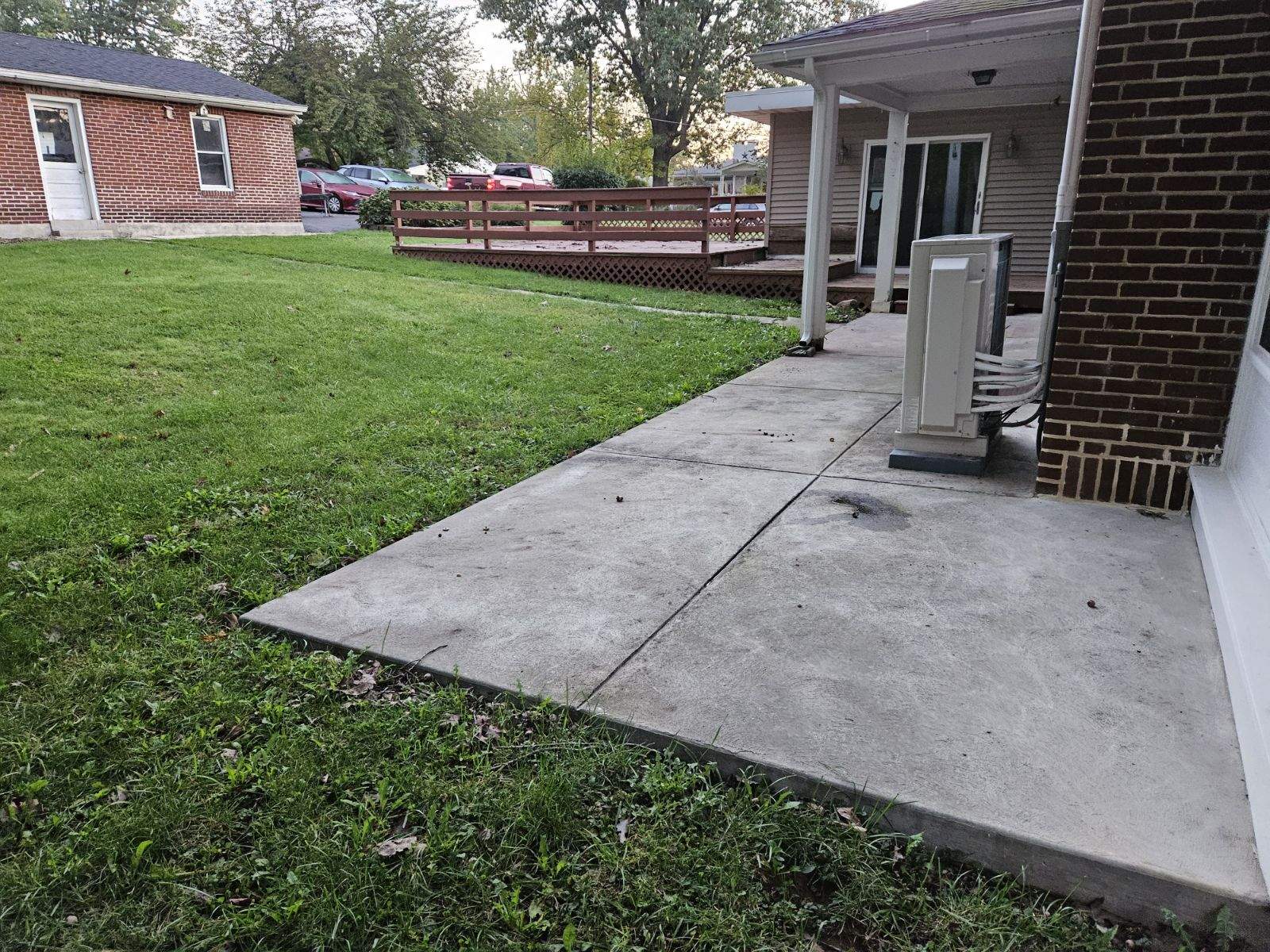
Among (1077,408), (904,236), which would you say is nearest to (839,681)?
(1077,408)

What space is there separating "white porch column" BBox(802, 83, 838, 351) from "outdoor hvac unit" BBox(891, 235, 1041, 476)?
11.4 ft

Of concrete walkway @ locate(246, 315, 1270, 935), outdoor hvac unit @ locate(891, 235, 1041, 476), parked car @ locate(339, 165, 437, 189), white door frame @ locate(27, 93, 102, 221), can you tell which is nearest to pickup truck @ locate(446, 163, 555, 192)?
parked car @ locate(339, 165, 437, 189)

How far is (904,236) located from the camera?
47.1 ft

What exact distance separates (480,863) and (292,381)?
17.3ft

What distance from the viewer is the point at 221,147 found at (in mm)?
19391

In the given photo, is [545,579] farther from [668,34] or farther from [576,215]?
[668,34]

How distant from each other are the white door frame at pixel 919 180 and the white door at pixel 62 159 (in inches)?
578

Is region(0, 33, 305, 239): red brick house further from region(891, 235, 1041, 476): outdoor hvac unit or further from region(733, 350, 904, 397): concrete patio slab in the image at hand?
region(891, 235, 1041, 476): outdoor hvac unit

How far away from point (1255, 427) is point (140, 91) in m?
20.3

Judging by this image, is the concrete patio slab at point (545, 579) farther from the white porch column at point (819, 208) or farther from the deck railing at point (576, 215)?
the deck railing at point (576, 215)

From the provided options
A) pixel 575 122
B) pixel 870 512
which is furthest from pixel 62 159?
pixel 575 122

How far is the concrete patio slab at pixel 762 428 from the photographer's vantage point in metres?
4.91

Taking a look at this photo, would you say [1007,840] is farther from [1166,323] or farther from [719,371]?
[719,371]

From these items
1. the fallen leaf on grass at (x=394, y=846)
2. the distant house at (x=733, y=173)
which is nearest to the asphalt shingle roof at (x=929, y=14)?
the fallen leaf on grass at (x=394, y=846)
